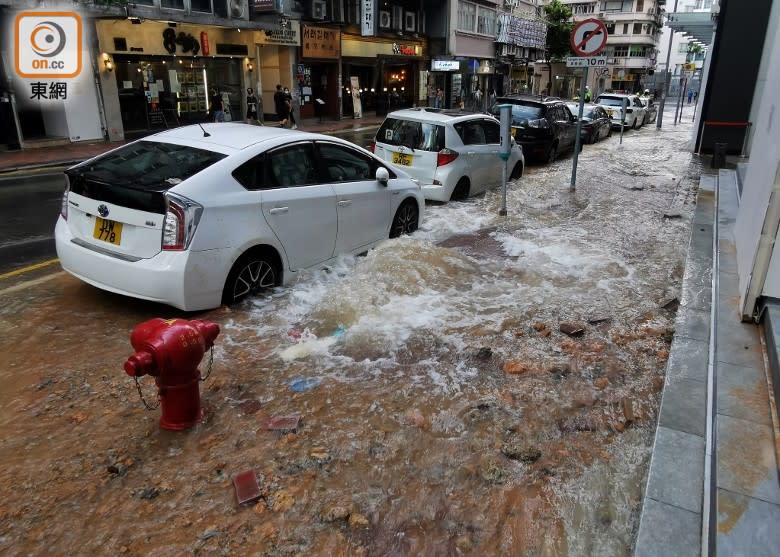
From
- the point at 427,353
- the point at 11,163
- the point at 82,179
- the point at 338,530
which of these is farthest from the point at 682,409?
the point at 11,163

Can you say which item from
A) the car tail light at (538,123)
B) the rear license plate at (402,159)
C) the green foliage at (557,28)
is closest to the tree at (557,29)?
the green foliage at (557,28)

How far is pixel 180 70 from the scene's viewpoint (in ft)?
67.4

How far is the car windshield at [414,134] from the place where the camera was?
926 centimetres

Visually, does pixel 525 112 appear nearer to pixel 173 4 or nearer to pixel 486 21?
pixel 173 4

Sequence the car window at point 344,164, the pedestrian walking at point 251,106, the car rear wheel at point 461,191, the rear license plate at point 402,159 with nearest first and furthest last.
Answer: the car window at point 344,164
the rear license plate at point 402,159
the car rear wheel at point 461,191
the pedestrian walking at point 251,106

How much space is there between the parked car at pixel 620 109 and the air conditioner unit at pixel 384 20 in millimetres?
11448

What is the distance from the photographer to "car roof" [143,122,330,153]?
5.09m

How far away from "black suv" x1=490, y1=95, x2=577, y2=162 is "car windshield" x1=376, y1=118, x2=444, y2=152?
556cm

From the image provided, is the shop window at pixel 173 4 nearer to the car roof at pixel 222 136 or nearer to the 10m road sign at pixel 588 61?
the 10m road sign at pixel 588 61

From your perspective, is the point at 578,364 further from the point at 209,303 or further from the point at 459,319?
the point at 209,303

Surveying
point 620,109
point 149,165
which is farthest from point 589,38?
point 620,109

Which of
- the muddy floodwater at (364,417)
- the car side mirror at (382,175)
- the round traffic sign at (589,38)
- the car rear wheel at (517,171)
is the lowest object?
the muddy floodwater at (364,417)

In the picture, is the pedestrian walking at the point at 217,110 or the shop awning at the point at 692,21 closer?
the shop awning at the point at 692,21

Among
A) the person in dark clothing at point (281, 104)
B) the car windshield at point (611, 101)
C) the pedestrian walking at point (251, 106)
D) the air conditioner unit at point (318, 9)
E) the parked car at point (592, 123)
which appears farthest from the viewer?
the car windshield at point (611, 101)
